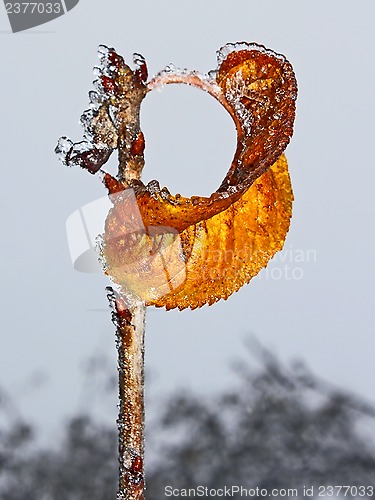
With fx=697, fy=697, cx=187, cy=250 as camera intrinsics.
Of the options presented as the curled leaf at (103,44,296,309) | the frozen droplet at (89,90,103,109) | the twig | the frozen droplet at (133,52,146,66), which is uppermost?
the frozen droplet at (133,52,146,66)

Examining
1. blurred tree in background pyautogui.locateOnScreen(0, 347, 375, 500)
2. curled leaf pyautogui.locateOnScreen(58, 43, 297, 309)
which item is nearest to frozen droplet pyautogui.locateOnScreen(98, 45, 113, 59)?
curled leaf pyautogui.locateOnScreen(58, 43, 297, 309)

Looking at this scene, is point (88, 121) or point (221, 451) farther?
point (221, 451)

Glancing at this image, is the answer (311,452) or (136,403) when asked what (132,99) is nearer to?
(136,403)

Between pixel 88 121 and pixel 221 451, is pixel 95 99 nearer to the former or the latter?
pixel 88 121

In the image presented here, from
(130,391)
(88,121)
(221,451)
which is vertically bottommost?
(221,451)

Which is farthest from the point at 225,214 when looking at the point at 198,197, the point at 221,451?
the point at 221,451

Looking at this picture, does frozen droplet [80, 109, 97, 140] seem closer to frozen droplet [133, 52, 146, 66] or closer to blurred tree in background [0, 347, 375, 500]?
frozen droplet [133, 52, 146, 66]

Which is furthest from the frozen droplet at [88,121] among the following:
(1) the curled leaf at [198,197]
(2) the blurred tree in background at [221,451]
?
(2) the blurred tree in background at [221,451]

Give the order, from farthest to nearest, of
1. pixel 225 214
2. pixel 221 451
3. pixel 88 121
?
pixel 221 451
pixel 225 214
pixel 88 121

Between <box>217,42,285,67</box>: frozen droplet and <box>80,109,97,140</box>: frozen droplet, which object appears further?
<box>217,42,285,67</box>: frozen droplet
